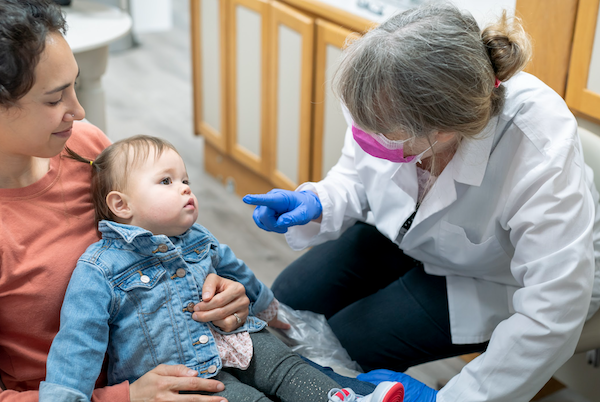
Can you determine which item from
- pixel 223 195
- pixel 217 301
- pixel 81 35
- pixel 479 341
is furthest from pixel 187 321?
pixel 223 195

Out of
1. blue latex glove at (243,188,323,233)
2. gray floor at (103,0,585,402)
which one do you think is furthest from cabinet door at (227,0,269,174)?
blue latex glove at (243,188,323,233)

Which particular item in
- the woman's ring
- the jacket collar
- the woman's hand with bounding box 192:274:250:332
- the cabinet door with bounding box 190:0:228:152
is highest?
the jacket collar

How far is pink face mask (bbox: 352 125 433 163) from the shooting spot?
117cm

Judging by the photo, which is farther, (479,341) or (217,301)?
(479,341)

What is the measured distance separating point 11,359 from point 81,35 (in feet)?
4.38

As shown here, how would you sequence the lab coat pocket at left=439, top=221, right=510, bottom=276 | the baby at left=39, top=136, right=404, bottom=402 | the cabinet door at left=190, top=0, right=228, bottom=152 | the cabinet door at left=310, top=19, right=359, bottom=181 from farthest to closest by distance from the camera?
the cabinet door at left=190, top=0, right=228, bottom=152
the cabinet door at left=310, top=19, right=359, bottom=181
the lab coat pocket at left=439, top=221, right=510, bottom=276
the baby at left=39, top=136, right=404, bottom=402

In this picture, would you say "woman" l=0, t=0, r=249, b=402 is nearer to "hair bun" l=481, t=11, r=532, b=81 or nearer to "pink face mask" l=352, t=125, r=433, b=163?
"pink face mask" l=352, t=125, r=433, b=163

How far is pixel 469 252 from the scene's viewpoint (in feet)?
4.34

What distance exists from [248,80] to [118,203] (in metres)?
1.57

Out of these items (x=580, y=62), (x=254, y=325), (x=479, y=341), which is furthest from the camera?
(x=580, y=62)

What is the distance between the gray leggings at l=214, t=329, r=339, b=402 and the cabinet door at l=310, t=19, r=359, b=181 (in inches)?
42.4

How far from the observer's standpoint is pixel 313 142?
7.91 feet

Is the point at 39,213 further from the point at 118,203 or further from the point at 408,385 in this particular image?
the point at 408,385

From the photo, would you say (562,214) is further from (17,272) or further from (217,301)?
(17,272)
